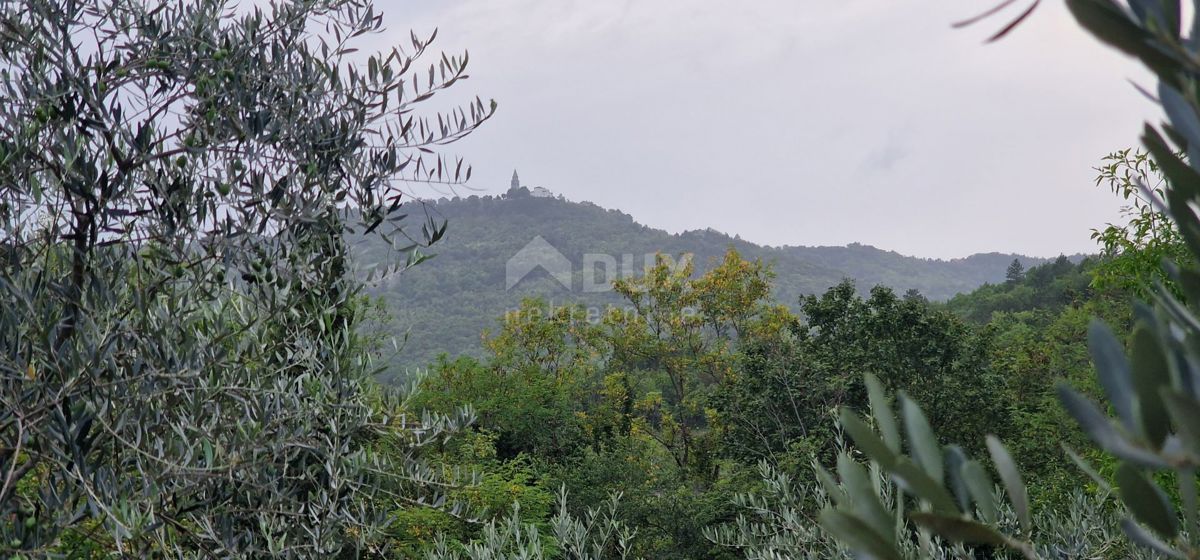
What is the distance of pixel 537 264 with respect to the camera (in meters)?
89.5

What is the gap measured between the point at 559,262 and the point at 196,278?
8334 centimetres

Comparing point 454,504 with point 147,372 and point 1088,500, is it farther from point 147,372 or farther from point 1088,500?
point 1088,500

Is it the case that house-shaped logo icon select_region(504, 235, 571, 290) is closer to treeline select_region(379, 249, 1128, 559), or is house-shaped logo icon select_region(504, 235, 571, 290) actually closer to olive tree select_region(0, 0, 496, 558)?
treeline select_region(379, 249, 1128, 559)

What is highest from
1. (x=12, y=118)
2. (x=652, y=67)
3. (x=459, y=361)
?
(x=652, y=67)

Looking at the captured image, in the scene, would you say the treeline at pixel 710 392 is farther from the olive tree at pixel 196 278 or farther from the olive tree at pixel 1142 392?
the olive tree at pixel 1142 392

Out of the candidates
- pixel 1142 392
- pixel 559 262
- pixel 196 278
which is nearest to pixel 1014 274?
pixel 559 262

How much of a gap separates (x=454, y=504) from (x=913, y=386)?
17.2 m

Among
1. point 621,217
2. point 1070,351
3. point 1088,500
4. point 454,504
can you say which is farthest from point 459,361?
point 621,217

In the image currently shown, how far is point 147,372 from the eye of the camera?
376 cm

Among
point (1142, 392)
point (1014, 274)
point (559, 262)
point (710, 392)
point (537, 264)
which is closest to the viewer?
point (1142, 392)

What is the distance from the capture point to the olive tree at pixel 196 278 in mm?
3689

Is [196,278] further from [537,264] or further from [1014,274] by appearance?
[537,264]

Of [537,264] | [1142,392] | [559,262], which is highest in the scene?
[559,262]

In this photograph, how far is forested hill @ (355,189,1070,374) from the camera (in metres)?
68.6
